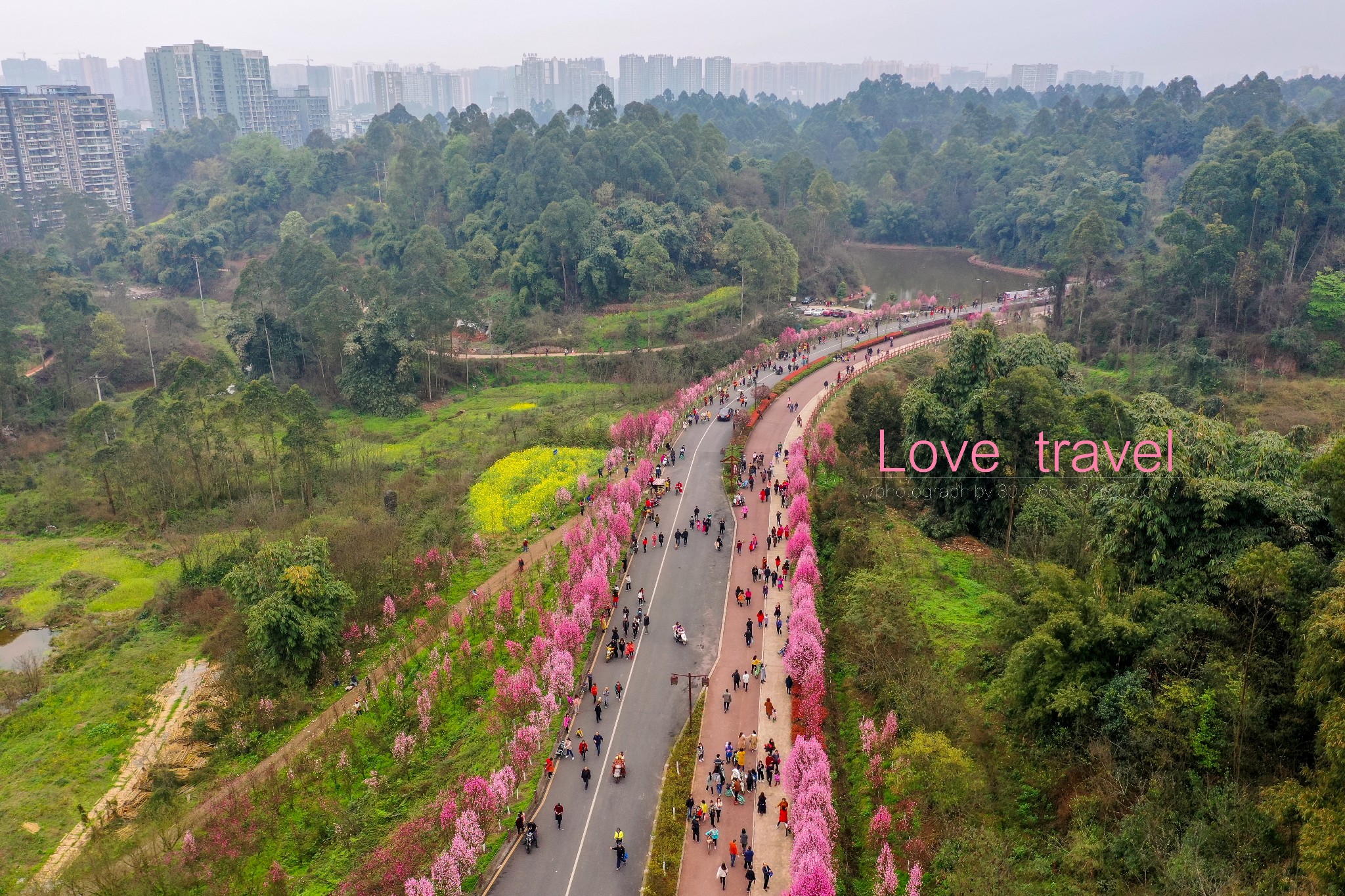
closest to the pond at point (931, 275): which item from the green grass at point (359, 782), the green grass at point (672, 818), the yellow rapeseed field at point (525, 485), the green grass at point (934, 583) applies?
the yellow rapeseed field at point (525, 485)

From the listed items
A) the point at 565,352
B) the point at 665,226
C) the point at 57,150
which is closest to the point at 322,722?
the point at 565,352

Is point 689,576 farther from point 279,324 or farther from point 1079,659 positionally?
point 279,324

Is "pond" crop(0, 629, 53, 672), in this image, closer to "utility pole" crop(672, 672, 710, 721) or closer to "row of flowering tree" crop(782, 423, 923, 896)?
"utility pole" crop(672, 672, 710, 721)

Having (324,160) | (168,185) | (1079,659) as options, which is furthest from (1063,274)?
(168,185)

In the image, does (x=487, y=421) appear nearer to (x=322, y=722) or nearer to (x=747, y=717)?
(x=322, y=722)

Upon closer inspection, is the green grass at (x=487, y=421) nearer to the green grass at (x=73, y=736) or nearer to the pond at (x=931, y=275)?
the green grass at (x=73, y=736)
